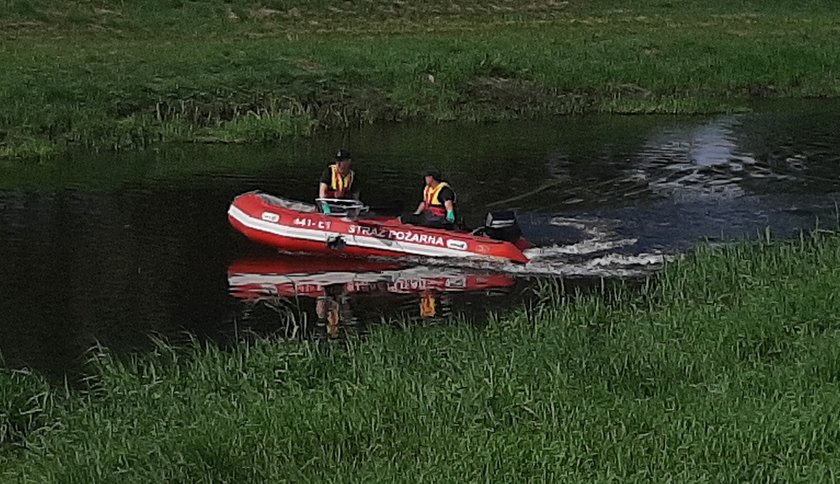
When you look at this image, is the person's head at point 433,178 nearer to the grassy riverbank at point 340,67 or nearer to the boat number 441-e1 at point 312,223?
the boat number 441-e1 at point 312,223

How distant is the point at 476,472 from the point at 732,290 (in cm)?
634

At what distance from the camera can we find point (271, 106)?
3152 cm

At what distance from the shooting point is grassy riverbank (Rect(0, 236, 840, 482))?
8305 millimetres

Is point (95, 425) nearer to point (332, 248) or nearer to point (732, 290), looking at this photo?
point (732, 290)

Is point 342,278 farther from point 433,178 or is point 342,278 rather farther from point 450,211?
point 433,178

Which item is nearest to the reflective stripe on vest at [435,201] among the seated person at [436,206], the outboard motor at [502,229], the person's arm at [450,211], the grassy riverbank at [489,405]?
the seated person at [436,206]

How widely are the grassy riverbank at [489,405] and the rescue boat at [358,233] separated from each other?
16.7 feet

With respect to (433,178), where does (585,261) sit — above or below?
below

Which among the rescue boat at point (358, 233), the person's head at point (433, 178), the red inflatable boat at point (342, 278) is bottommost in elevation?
the red inflatable boat at point (342, 278)

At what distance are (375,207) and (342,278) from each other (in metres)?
2.18

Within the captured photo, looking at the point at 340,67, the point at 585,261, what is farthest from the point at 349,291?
the point at 340,67

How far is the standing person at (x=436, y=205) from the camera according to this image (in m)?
18.4

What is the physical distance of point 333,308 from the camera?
16062 mm

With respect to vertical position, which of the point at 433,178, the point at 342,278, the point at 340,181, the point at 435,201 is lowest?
the point at 342,278
